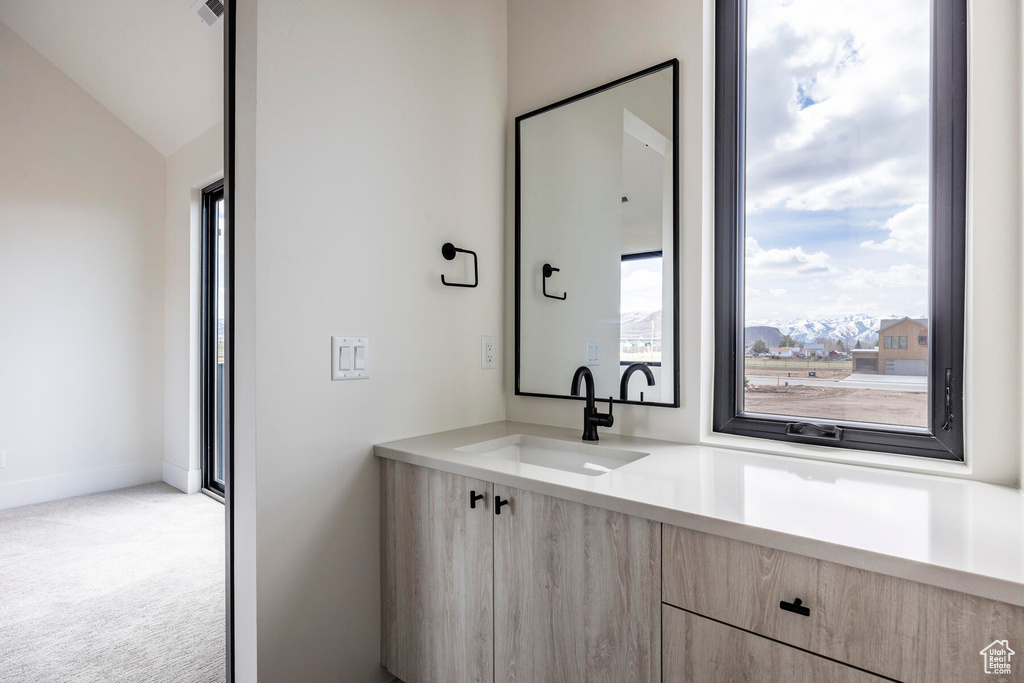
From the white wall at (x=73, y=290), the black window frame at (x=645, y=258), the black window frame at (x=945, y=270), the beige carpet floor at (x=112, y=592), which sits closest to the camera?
the black window frame at (x=945, y=270)

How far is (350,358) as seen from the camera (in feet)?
4.76

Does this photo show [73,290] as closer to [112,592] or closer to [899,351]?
[112,592]

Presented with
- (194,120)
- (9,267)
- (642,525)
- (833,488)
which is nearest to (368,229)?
(642,525)

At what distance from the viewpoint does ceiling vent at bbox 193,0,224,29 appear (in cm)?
247

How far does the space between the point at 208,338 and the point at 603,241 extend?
314 centimetres

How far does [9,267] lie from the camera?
3258mm

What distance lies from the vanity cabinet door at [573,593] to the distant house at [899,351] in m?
0.81

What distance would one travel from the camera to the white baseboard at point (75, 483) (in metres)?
3.30

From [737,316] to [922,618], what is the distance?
36.5 inches

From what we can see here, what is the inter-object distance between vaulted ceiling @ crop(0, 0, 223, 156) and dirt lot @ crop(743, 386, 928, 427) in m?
3.10

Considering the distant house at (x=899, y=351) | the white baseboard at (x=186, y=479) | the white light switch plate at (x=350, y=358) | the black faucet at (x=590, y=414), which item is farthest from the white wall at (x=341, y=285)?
the white baseboard at (x=186, y=479)

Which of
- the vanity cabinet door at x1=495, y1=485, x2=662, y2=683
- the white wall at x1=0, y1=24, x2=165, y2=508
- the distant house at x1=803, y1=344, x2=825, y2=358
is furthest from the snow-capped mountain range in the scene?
the white wall at x1=0, y1=24, x2=165, y2=508

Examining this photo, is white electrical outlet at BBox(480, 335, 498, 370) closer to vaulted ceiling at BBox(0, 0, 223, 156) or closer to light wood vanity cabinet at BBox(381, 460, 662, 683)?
light wood vanity cabinet at BBox(381, 460, 662, 683)

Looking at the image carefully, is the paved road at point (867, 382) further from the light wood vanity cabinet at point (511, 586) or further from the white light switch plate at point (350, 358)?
the white light switch plate at point (350, 358)
